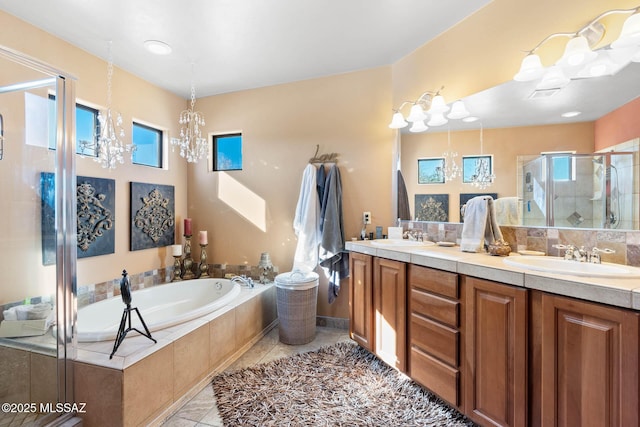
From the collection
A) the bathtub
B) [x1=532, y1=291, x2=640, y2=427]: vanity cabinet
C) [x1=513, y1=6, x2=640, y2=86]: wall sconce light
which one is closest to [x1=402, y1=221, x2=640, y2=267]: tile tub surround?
[x1=532, y1=291, x2=640, y2=427]: vanity cabinet

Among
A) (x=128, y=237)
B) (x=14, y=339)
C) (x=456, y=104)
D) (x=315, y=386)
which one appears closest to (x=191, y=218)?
(x=128, y=237)

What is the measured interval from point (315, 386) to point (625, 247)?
6.59 ft

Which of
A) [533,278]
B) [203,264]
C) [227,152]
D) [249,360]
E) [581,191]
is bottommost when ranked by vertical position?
[249,360]

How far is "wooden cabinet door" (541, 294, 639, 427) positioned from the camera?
101 cm

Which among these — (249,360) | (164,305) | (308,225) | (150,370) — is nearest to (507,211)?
(308,225)

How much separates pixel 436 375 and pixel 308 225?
1.70 metres

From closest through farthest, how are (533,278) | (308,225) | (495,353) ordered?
(533,278)
(495,353)
(308,225)

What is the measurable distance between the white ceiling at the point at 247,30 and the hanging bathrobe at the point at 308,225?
1115 millimetres

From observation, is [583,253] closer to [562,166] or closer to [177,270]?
[562,166]

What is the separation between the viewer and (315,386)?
2.02 meters

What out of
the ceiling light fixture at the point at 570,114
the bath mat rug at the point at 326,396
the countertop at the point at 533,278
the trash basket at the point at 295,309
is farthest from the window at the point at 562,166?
the trash basket at the point at 295,309

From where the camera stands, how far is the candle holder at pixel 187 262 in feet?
10.9

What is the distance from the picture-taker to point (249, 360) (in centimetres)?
239

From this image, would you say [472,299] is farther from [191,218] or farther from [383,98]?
[191,218]
